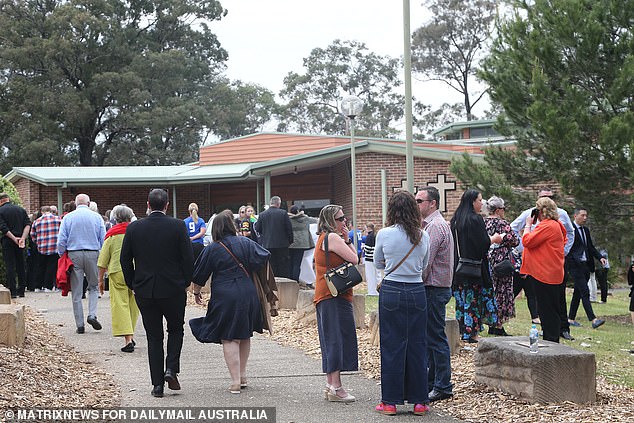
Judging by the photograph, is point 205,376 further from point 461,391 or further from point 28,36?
point 28,36

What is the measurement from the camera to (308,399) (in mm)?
8133

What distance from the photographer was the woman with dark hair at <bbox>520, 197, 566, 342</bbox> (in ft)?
33.1

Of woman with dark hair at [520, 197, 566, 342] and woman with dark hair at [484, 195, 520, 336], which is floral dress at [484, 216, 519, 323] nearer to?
woman with dark hair at [484, 195, 520, 336]

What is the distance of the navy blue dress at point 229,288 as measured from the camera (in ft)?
27.5

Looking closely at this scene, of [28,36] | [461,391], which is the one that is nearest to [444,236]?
[461,391]

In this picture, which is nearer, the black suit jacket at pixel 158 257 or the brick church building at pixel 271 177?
the black suit jacket at pixel 158 257

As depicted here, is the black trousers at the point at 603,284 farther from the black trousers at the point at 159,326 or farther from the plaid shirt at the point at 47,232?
the black trousers at the point at 159,326

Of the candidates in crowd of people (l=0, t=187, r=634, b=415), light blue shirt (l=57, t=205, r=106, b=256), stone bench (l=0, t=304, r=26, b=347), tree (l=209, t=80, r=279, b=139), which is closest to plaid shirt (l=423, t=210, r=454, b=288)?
crowd of people (l=0, t=187, r=634, b=415)

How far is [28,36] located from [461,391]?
49405 millimetres

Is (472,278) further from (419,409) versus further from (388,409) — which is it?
(388,409)

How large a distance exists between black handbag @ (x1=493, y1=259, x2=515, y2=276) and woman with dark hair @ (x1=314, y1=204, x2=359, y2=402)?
136 inches

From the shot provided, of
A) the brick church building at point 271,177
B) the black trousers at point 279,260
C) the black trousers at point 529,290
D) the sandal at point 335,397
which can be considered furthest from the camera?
the brick church building at point 271,177

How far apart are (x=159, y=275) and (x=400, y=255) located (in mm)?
2247

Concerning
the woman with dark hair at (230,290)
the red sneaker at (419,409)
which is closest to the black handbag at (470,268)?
the woman with dark hair at (230,290)
